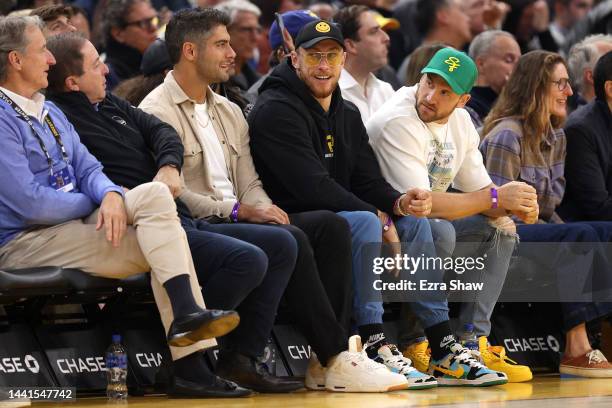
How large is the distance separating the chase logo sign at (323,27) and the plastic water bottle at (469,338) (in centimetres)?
178

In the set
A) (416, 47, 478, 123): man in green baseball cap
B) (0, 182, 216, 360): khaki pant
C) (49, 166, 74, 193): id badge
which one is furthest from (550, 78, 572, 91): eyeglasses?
(49, 166, 74, 193): id badge

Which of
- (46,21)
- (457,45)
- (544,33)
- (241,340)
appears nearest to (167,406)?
(241,340)

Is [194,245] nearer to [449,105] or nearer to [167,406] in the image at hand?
[167,406]

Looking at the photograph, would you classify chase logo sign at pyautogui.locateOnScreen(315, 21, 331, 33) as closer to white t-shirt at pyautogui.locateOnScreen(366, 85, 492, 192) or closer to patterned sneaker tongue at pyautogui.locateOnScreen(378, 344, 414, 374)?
white t-shirt at pyautogui.locateOnScreen(366, 85, 492, 192)

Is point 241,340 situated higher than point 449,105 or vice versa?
point 449,105

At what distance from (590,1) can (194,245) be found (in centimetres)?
867

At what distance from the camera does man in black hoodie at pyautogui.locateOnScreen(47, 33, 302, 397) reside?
5.84 metres

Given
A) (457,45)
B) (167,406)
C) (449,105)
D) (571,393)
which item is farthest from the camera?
(457,45)

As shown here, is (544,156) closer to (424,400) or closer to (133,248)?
(424,400)

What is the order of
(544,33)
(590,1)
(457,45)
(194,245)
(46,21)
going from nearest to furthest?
(194,245), (46,21), (457,45), (544,33), (590,1)

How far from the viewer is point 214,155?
21.5ft

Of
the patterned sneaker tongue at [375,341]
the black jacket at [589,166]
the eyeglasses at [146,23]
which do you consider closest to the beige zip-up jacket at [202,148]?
the patterned sneaker tongue at [375,341]

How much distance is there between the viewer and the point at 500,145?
25.1 ft

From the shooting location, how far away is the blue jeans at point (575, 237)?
24.4 feet
